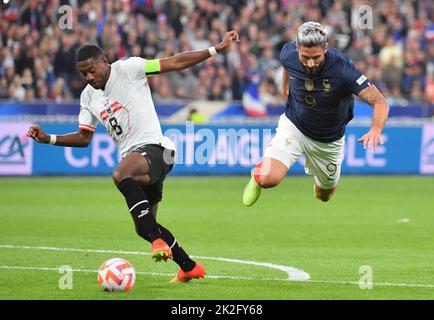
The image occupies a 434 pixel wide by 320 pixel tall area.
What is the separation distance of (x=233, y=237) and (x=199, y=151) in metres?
8.97

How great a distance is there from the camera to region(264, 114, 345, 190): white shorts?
1148 centimetres

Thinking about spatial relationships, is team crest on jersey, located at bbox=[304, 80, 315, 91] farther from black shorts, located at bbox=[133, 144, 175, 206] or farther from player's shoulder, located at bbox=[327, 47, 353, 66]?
black shorts, located at bbox=[133, 144, 175, 206]

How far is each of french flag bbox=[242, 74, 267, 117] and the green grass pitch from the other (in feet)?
9.54

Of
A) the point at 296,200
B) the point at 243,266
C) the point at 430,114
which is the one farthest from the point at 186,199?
the point at 430,114

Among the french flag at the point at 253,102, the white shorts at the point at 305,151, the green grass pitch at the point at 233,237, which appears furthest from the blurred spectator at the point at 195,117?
the white shorts at the point at 305,151

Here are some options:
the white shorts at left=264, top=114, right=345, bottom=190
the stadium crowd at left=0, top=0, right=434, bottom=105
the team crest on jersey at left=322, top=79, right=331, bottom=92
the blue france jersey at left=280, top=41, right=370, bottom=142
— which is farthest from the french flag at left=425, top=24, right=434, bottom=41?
the team crest on jersey at left=322, top=79, right=331, bottom=92

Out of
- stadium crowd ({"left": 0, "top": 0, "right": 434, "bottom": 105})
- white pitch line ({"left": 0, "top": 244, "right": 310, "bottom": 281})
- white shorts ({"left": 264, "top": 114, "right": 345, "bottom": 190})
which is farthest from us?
stadium crowd ({"left": 0, "top": 0, "right": 434, "bottom": 105})

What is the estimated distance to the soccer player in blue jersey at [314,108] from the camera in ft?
34.7

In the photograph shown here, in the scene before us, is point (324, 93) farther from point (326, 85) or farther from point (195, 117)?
point (195, 117)

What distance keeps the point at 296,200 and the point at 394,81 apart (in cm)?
983

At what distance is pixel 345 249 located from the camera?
43.9 feet

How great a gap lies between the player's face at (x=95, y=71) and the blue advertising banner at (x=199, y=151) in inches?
486

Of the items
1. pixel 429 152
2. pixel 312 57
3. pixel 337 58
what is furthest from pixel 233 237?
pixel 429 152
